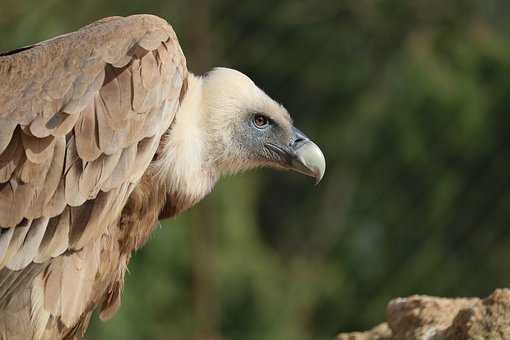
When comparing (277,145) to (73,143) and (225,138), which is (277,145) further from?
(73,143)

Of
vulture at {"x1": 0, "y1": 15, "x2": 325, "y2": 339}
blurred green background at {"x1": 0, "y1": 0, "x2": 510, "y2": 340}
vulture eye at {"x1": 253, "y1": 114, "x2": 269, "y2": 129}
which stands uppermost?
blurred green background at {"x1": 0, "y1": 0, "x2": 510, "y2": 340}

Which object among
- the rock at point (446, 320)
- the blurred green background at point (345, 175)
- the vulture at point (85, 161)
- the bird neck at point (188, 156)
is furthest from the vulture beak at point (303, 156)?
the blurred green background at point (345, 175)

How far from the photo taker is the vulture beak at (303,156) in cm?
510

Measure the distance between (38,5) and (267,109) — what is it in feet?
23.0

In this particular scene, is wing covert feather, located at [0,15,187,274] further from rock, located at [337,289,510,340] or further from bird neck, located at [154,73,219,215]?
rock, located at [337,289,510,340]

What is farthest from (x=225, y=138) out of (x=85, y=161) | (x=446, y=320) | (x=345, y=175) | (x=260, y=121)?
(x=345, y=175)

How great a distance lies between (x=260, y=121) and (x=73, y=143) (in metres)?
1.11

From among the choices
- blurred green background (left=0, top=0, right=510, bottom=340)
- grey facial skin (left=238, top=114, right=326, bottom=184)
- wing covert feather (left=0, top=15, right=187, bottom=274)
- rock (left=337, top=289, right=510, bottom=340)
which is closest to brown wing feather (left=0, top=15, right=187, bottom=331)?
wing covert feather (left=0, top=15, right=187, bottom=274)

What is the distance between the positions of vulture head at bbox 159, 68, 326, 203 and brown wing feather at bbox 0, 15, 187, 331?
0.20 metres

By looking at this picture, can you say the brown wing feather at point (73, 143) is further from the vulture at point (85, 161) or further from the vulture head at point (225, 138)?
the vulture head at point (225, 138)

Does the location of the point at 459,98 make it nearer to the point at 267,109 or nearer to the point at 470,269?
the point at 470,269

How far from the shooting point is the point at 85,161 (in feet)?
14.4

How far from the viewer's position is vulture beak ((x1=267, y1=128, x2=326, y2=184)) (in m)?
5.10

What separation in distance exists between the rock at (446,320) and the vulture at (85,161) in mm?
928
